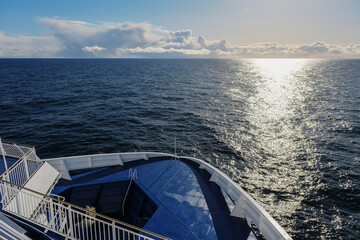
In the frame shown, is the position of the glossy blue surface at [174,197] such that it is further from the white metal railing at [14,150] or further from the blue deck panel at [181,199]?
the white metal railing at [14,150]

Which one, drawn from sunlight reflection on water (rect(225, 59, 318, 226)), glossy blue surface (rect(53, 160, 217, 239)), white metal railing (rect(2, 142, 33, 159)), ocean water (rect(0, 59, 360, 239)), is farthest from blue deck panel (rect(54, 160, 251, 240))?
sunlight reflection on water (rect(225, 59, 318, 226))

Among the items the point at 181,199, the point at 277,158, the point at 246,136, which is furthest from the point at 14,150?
the point at 246,136

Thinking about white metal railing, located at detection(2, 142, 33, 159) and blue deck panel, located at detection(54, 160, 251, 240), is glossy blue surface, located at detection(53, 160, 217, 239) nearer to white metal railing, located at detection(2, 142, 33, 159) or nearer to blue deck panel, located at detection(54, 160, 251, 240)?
blue deck panel, located at detection(54, 160, 251, 240)

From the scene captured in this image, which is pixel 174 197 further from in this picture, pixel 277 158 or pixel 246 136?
pixel 246 136

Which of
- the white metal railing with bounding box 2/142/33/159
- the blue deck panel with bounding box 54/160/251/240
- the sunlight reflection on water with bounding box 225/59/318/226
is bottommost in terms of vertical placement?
the sunlight reflection on water with bounding box 225/59/318/226

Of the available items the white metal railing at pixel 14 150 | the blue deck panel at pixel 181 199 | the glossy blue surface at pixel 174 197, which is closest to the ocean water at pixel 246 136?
the blue deck panel at pixel 181 199

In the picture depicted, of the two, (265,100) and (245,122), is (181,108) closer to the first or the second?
(245,122)

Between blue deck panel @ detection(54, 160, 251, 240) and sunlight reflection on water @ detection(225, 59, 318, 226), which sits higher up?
blue deck panel @ detection(54, 160, 251, 240)

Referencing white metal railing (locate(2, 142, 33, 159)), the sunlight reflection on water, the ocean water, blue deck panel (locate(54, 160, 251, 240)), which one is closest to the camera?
blue deck panel (locate(54, 160, 251, 240))

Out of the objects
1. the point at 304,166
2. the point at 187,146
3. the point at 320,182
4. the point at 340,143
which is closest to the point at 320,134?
the point at 340,143

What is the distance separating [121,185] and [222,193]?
23.8ft

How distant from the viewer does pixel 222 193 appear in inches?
571

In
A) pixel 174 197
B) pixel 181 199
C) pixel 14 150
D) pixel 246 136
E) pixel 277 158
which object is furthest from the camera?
pixel 246 136

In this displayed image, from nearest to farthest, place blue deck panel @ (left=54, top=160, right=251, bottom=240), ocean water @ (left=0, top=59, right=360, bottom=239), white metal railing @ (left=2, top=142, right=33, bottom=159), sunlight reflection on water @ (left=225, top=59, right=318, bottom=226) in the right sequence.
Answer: blue deck panel @ (left=54, top=160, right=251, bottom=240)
white metal railing @ (left=2, top=142, right=33, bottom=159)
ocean water @ (left=0, top=59, right=360, bottom=239)
sunlight reflection on water @ (left=225, top=59, right=318, bottom=226)
